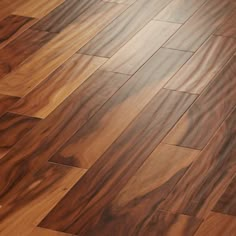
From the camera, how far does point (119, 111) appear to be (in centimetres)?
220

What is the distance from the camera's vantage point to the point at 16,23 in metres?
2.75

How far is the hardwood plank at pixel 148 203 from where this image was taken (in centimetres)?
175

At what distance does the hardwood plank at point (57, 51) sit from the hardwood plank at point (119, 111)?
26 cm

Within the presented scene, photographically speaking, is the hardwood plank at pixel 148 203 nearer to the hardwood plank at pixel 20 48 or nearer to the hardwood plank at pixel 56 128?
the hardwood plank at pixel 56 128

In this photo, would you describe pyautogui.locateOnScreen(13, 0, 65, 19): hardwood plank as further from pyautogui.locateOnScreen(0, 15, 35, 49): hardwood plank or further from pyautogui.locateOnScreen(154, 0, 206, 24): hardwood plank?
pyautogui.locateOnScreen(154, 0, 206, 24): hardwood plank

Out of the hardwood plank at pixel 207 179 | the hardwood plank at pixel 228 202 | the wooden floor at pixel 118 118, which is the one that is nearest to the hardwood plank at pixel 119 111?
the wooden floor at pixel 118 118

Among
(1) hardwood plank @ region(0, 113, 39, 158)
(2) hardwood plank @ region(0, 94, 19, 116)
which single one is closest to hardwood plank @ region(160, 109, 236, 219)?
(1) hardwood plank @ region(0, 113, 39, 158)

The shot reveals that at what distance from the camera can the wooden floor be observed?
1.81 metres

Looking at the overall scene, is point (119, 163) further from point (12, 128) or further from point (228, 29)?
point (228, 29)

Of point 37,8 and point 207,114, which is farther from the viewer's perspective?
point 37,8

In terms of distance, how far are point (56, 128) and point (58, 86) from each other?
235 millimetres

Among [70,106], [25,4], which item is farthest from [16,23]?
[70,106]

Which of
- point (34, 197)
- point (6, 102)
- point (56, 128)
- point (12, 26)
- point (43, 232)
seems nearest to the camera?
point (43, 232)

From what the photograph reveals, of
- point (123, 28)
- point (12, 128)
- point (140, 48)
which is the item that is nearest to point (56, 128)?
point (12, 128)
